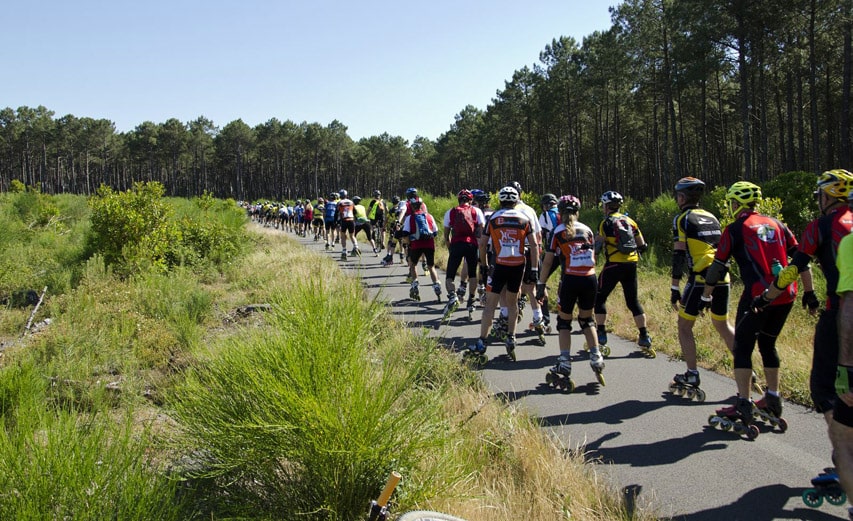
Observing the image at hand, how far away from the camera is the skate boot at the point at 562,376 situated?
5832mm

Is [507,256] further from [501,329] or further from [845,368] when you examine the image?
[845,368]

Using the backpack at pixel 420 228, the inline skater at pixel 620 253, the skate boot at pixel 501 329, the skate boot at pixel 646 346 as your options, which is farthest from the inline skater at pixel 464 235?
the skate boot at pixel 646 346

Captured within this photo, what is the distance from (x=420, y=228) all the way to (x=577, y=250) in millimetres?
4704

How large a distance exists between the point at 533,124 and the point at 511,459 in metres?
57.4

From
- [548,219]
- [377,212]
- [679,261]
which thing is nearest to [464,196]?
→ [548,219]

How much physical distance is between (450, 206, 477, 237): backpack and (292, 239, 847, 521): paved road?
303cm

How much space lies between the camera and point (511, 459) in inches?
153

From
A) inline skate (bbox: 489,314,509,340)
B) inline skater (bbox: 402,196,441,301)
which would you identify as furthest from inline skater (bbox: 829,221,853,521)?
inline skater (bbox: 402,196,441,301)

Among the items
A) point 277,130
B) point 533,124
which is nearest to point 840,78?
point 533,124

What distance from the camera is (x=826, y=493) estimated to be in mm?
3475

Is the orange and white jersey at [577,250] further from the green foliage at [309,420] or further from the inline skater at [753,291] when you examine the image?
the green foliage at [309,420]

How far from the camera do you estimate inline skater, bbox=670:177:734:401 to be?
546cm

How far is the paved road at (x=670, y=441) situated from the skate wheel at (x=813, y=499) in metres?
0.05

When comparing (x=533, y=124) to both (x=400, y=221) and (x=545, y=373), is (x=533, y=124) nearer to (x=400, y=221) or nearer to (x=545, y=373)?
(x=400, y=221)
